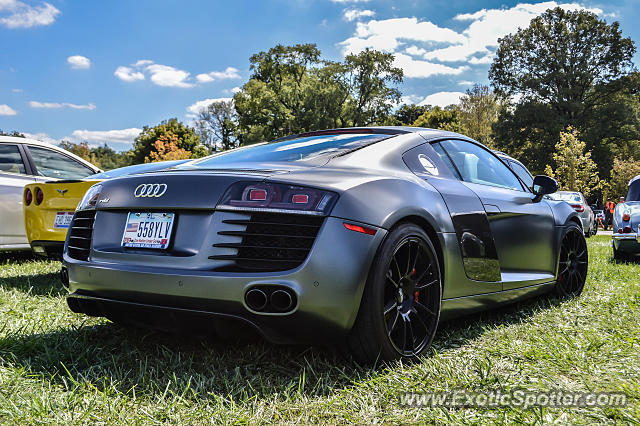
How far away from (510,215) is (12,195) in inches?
232

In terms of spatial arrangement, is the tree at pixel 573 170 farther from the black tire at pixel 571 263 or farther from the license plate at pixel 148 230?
the license plate at pixel 148 230

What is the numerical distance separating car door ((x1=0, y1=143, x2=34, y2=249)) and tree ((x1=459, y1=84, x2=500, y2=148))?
43.3 m

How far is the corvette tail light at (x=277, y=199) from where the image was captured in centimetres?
233

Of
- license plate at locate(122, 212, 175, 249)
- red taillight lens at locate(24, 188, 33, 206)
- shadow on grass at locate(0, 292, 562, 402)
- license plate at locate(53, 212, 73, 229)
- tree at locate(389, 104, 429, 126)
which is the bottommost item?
shadow on grass at locate(0, 292, 562, 402)

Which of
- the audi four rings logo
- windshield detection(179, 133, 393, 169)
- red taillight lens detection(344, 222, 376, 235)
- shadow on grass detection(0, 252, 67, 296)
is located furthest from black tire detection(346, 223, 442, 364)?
shadow on grass detection(0, 252, 67, 296)

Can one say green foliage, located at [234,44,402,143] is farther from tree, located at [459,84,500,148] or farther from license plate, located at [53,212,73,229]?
license plate, located at [53,212,73,229]

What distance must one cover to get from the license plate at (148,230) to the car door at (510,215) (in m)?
1.92

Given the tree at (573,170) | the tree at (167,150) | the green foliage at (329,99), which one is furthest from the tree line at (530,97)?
the tree at (167,150)

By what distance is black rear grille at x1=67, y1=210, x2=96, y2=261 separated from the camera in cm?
286

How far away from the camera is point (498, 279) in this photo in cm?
345

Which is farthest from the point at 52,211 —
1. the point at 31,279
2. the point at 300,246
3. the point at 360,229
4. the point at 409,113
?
the point at 409,113

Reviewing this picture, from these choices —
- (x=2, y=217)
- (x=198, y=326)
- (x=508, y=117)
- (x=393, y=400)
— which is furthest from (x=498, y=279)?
(x=508, y=117)

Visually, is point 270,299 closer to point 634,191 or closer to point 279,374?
point 279,374

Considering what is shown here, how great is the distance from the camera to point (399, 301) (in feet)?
8.79
